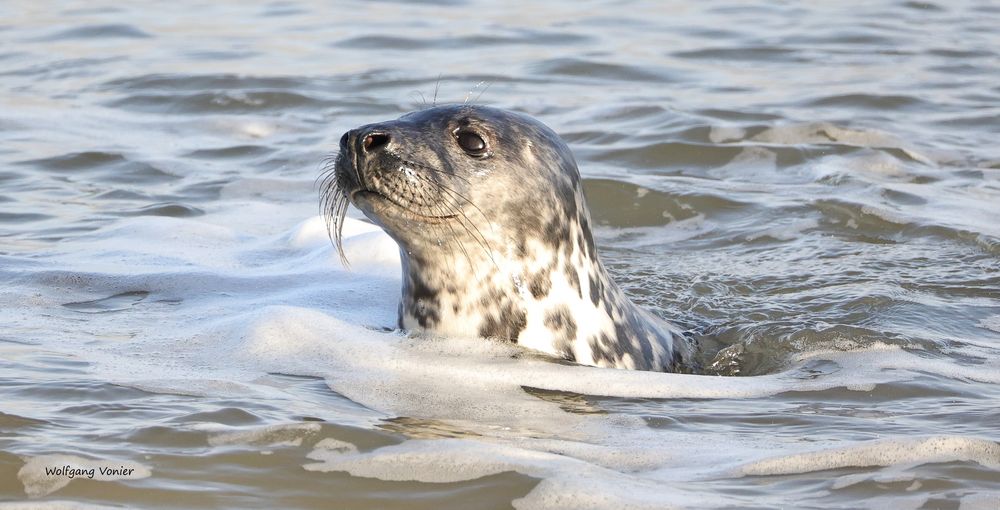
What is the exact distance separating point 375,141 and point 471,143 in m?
0.34

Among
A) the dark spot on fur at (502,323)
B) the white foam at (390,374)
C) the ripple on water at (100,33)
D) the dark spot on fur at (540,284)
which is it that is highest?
the ripple on water at (100,33)

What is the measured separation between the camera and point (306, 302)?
18.1 ft

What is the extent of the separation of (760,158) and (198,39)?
4.80 meters

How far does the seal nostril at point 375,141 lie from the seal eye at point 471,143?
28cm

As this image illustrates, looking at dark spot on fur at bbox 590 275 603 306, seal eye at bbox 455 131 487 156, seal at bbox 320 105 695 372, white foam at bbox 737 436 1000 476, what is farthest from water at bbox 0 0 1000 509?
seal eye at bbox 455 131 487 156

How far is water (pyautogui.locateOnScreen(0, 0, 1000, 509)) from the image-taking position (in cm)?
360

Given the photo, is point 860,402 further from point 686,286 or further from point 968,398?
point 686,286

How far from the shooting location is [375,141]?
14.3 feet

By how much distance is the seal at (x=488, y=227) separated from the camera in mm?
4359

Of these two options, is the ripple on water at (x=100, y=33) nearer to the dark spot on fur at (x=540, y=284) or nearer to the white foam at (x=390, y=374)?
the white foam at (x=390, y=374)

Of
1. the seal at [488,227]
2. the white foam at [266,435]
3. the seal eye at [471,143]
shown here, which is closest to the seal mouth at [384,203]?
the seal at [488,227]

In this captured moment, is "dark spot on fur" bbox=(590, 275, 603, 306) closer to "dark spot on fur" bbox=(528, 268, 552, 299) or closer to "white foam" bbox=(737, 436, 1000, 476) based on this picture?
"dark spot on fur" bbox=(528, 268, 552, 299)

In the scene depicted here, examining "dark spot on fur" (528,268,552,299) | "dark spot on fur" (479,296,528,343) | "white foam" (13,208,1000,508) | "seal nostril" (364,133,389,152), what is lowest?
"white foam" (13,208,1000,508)

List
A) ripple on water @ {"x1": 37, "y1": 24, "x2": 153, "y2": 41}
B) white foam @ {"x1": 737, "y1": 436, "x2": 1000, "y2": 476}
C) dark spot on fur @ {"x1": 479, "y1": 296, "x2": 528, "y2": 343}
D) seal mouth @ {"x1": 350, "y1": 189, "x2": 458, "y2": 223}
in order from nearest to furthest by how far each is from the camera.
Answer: white foam @ {"x1": 737, "y1": 436, "x2": 1000, "y2": 476}, seal mouth @ {"x1": 350, "y1": 189, "x2": 458, "y2": 223}, dark spot on fur @ {"x1": 479, "y1": 296, "x2": 528, "y2": 343}, ripple on water @ {"x1": 37, "y1": 24, "x2": 153, "y2": 41}
